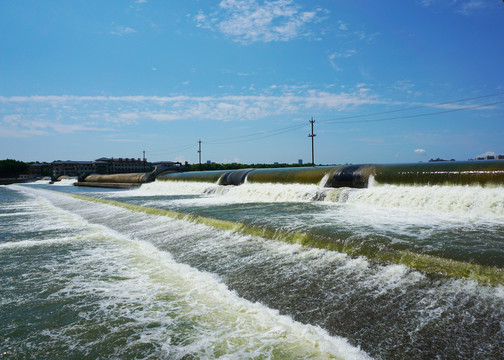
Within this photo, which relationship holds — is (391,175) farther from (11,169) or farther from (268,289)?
(11,169)

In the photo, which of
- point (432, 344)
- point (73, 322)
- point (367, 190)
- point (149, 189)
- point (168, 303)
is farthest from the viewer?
point (149, 189)

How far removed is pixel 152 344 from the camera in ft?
10.6

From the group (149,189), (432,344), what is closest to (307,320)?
(432,344)

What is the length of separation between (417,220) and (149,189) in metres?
28.3

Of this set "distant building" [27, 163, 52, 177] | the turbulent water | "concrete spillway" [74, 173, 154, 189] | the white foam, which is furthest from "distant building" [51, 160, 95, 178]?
the white foam

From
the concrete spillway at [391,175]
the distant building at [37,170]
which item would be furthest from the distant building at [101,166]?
the concrete spillway at [391,175]

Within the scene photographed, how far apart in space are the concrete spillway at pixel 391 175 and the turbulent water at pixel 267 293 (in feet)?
11.6

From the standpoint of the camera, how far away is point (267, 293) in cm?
423

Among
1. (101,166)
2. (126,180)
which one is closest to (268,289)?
(126,180)

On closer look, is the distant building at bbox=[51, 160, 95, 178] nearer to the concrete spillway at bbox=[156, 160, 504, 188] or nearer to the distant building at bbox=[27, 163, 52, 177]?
the distant building at bbox=[27, 163, 52, 177]

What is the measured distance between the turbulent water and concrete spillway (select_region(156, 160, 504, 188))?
3.53 metres

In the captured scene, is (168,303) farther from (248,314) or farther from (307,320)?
(307,320)

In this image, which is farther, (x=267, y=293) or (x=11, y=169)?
(x=11, y=169)

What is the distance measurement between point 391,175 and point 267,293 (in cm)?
1135
